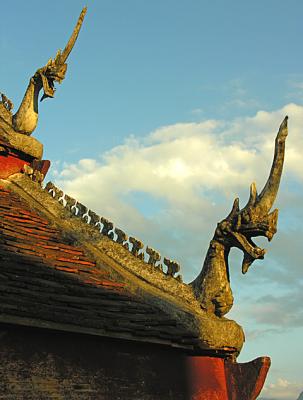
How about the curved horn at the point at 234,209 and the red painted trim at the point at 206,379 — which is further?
the curved horn at the point at 234,209

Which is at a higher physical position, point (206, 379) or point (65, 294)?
point (65, 294)

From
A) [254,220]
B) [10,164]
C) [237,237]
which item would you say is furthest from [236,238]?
[10,164]

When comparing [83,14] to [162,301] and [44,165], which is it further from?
[162,301]

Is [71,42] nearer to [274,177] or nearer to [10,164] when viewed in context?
[10,164]

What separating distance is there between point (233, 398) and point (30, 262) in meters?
3.60

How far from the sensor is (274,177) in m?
9.23

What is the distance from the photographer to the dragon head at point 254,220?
29.1ft

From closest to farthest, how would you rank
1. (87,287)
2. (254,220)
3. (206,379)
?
(206,379) → (87,287) → (254,220)

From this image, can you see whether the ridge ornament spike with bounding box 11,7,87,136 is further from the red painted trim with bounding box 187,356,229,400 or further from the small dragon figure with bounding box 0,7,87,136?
the red painted trim with bounding box 187,356,229,400

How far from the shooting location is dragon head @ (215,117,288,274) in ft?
29.1

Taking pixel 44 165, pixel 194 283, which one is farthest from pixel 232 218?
pixel 44 165

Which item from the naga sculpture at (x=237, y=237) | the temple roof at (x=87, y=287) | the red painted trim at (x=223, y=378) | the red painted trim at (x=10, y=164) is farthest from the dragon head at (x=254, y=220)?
the red painted trim at (x=10, y=164)

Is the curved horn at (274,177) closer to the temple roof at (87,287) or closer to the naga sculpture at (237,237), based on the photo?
the naga sculpture at (237,237)

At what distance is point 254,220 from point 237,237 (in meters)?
0.40
